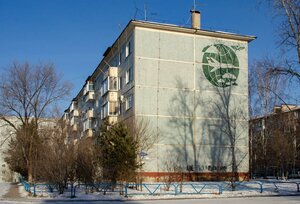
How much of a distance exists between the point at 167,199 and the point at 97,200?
12.9ft

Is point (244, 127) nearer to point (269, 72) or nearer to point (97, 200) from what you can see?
point (269, 72)

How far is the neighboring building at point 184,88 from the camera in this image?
3909 centimetres

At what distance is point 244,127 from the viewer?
1684 inches

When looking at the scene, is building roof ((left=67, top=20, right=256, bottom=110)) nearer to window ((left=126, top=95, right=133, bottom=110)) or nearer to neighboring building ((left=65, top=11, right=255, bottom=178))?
neighboring building ((left=65, top=11, right=255, bottom=178))

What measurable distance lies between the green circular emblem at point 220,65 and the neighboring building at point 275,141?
8.42 m

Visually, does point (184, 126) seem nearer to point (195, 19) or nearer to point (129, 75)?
point (129, 75)

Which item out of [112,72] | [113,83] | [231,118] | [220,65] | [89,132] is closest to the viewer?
[231,118]

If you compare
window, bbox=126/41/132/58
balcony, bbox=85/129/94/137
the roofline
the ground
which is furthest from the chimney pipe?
the ground

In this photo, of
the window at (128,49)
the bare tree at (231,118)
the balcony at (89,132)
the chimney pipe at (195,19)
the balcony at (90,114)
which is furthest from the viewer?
the balcony at (90,114)

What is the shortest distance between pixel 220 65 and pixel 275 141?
12655 mm

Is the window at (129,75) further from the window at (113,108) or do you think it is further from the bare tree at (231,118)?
the bare tree at (231,118)

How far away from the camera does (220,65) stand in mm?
42438

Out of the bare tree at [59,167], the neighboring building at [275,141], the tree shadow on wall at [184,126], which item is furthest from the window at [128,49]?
the neighboring building at [275,141]

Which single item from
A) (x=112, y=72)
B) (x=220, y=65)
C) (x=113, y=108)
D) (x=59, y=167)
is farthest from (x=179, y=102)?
(x=59, y=167)
